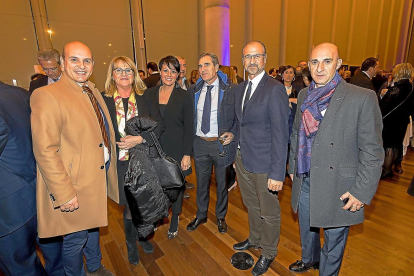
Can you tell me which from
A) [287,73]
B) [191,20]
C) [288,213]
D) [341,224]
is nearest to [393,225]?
[288,213]

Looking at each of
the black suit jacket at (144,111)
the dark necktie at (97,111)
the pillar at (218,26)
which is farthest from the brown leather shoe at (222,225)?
the pillar at (218,26)

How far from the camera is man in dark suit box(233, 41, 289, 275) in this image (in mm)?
1744

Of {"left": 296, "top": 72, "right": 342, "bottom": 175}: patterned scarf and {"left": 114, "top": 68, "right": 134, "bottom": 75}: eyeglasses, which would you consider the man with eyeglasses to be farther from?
{"left": 296, "top": 72, "right": 342, "bottom": 175}: patterned scarf

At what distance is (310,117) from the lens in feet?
5.15

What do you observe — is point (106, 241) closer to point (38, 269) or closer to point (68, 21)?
point (38, 269)

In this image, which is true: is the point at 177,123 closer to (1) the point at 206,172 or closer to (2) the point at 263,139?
(1) the point at 206,172

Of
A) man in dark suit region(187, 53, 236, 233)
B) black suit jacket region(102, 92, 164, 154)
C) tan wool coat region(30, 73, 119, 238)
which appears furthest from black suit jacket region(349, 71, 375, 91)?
tan wool coat region(30, 73, 119, 238)

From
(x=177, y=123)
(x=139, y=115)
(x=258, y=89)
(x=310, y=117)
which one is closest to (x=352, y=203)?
(x=310, y=117)

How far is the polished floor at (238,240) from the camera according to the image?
2.11 m

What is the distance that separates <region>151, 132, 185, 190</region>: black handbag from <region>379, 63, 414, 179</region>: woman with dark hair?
3782 millimetres

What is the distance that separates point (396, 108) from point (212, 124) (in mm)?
3326

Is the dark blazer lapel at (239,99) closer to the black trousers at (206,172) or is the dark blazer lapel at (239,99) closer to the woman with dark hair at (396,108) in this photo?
the black trousers at (206,172)

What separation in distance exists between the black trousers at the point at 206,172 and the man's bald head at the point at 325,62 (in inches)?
48.8

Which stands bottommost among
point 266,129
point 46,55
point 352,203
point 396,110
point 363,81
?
point 352,203
